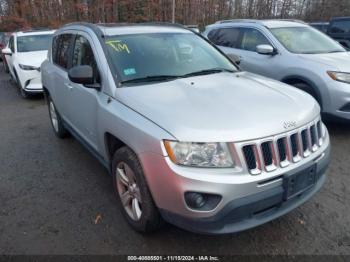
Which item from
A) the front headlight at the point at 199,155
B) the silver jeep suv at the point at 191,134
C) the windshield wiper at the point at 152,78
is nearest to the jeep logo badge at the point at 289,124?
the silver jeep suv at the point at 191,134

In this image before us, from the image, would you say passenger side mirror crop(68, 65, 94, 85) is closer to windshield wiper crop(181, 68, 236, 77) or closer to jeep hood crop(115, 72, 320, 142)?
jeep hood crop(115, 72, 320, 142)

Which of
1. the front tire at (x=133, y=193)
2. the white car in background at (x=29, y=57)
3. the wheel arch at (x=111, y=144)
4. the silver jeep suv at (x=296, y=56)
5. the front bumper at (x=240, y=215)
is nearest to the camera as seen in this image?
the front bumper at (x=240, y=215)

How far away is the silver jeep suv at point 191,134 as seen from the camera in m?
2.16

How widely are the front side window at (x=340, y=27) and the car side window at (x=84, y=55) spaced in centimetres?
888

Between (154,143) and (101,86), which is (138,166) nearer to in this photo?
(154,143)

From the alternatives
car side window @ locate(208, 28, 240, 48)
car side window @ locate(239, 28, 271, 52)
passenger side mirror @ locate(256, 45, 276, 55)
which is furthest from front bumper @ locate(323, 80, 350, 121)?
car side window @ locate(208, 28, 240, 48)

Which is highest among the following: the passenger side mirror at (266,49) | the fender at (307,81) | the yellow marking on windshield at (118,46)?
the yellow marking on windshield at (118,46)

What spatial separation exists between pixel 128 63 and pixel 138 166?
1.17 m

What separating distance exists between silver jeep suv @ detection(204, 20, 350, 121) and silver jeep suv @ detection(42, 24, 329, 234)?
76.8 inches

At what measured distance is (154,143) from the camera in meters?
2.25

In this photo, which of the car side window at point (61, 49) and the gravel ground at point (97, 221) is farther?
the car side window at point (61, 49)

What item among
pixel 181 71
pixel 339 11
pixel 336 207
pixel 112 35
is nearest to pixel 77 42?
pixel 112 35

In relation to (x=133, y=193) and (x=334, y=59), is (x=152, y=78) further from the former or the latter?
(x=334, y=59)

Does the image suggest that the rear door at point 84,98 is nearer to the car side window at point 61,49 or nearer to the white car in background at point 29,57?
the car side window at point 61,49
